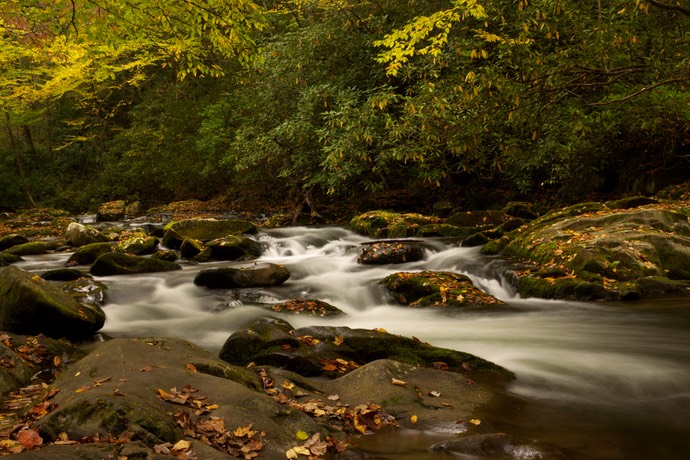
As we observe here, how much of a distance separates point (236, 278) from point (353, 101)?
5.93 m

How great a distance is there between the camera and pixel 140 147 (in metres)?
25.6

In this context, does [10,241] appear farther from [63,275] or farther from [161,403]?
[161,403]

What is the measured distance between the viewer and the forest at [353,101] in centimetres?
736

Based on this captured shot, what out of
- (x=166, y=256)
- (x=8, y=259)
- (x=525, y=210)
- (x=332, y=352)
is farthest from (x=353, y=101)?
(x=8, y=259)

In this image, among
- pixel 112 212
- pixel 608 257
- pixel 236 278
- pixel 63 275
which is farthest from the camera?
pixel 112 212

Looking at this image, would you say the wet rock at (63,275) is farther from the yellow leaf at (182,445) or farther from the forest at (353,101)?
the yellow leaf at (182,445)

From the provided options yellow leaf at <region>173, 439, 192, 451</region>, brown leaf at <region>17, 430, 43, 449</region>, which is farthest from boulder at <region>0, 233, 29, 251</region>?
yellow leaf at <region>173, 439, 192, 451</region>

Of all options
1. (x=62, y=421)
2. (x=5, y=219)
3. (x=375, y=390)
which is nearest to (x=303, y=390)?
(x=375, y=390)

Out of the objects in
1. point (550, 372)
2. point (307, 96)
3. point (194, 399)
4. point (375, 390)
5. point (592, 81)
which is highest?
point (307, 96)

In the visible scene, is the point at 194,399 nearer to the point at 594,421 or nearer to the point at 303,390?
the point at 303,390

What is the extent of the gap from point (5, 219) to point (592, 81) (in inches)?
896

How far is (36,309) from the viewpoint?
6.07 m

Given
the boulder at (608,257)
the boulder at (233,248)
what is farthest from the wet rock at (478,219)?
the boulder at (233,248)

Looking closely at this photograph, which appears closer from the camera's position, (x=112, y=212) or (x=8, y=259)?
(x=8, y=259)
